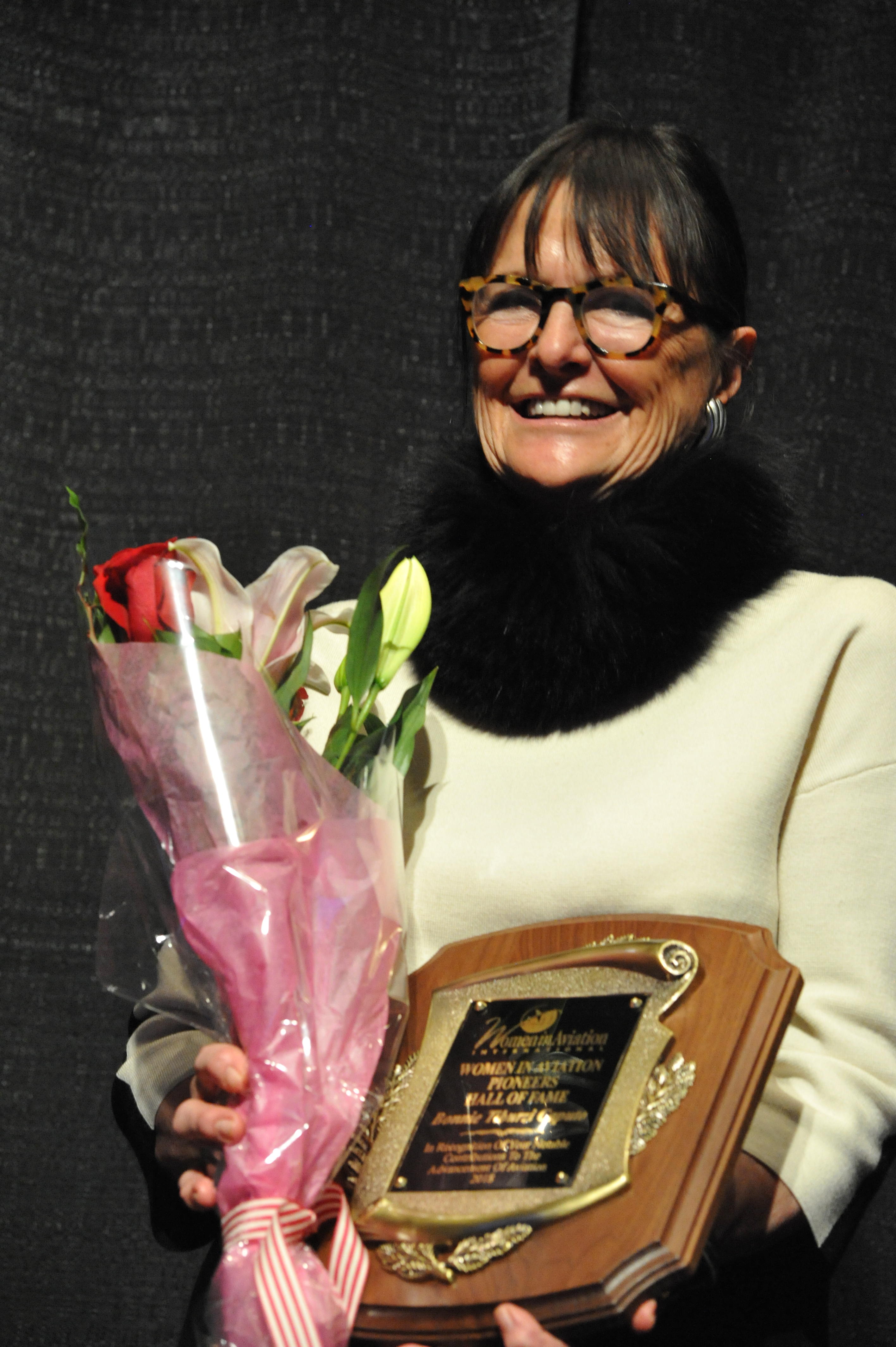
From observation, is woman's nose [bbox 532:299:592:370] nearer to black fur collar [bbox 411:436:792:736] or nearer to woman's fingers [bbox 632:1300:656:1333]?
black fur collar [bbox 411:436:792:736]

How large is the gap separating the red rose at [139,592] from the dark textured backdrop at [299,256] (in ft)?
2.12

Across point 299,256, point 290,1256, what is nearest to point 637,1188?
point 290,1256

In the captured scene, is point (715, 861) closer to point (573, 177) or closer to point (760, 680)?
point (760, 680)

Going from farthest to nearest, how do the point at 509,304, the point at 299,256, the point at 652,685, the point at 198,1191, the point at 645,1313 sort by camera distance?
the point at 299,256
the point at 509,304
the point at 652,685
the point at 198,1191
the point at 645,1313

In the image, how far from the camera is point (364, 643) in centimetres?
91

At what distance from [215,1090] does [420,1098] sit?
12cm

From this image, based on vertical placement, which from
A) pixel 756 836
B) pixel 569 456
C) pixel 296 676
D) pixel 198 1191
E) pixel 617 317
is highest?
pixel 617 317

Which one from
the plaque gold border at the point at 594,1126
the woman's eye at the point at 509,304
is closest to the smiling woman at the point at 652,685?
the woman's eye at the point at 509,304

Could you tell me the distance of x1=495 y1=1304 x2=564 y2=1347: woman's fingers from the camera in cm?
69

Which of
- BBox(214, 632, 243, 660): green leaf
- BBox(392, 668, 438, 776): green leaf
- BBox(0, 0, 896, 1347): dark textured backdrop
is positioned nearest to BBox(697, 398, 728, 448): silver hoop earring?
BBox(0, 0, 896, 1347): dark textured backdrop

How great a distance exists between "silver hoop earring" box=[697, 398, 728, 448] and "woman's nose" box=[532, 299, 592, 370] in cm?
14

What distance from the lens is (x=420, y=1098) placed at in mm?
806

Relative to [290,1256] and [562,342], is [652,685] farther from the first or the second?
[290,1256]

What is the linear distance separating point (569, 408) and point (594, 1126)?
0.64m
